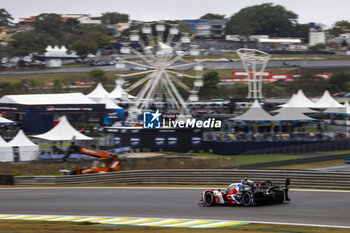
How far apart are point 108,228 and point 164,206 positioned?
305 cm

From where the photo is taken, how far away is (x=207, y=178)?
65.7 feet

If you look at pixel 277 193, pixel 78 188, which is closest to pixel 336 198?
pixel 277 193

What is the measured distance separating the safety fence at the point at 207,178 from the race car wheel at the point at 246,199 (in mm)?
3828

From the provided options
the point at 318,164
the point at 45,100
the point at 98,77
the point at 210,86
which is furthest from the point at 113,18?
the point at 318,164

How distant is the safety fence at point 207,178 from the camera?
18.1 meters

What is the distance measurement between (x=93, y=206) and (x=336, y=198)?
295 inches

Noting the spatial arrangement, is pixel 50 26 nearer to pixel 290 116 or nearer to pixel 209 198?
pixel 290 116

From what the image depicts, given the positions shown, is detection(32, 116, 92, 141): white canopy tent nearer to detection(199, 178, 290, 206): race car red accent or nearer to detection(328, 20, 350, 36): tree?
detection(199, 178, 290, 206): race car red accent

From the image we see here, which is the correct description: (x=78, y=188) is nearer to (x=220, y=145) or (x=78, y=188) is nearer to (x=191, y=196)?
(x=191, y=196)

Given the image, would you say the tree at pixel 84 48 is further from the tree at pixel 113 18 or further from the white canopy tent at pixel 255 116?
the tree at pixel 113 18

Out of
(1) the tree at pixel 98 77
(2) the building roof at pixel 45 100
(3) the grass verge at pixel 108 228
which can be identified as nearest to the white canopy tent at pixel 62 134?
(2) the building roof at pixel 45 100

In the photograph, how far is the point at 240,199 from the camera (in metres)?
15.3

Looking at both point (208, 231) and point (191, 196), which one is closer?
point (208, 231)

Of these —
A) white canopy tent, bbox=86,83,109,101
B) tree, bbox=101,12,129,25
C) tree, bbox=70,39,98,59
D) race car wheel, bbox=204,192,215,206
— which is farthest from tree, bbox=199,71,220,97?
tree, bbox=101,12,129,25
